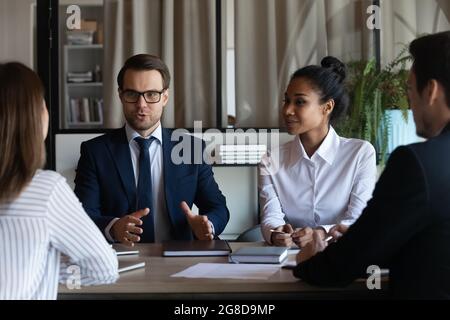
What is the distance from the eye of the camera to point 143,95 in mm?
2695

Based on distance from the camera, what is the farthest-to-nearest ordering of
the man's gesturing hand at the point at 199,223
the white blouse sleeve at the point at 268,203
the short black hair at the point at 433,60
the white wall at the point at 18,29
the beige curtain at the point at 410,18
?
the white wall at the point at 18,29 < the beige curtain at the point at 410,18 < the white blouse sleeve at the point at 268,203 < the man's gesturing hand at the point at 199,223 < the short black hair at the point at 433,60

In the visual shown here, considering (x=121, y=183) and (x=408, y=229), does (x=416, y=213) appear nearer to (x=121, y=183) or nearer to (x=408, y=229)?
(x=408, y=229)

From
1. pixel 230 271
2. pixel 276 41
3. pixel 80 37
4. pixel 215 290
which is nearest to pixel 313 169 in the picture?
pixel 230 271

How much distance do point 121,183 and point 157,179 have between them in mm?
147

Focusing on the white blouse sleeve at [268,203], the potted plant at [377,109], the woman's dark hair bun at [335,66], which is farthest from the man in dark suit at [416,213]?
the potted plant at [377,109]

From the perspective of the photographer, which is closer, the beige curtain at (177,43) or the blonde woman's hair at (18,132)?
the blonde woman's hair at (18,132)

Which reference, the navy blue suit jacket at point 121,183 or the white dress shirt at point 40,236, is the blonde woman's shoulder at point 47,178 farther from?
the navy blue suit jacket at point 121,183

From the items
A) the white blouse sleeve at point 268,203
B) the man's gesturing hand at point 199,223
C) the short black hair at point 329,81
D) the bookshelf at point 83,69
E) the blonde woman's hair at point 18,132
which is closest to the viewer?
the blonde woman's hair at point 18,132

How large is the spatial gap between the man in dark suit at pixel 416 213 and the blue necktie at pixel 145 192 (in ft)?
3.60

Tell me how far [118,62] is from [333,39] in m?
1.59

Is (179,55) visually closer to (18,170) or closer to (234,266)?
(234,266)

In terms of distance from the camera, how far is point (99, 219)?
7.88 feet

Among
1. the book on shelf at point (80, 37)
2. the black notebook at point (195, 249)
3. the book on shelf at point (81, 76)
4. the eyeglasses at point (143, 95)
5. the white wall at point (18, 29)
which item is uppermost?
the white wall at point (18, 29)

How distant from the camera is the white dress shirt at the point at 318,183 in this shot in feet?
8.34
